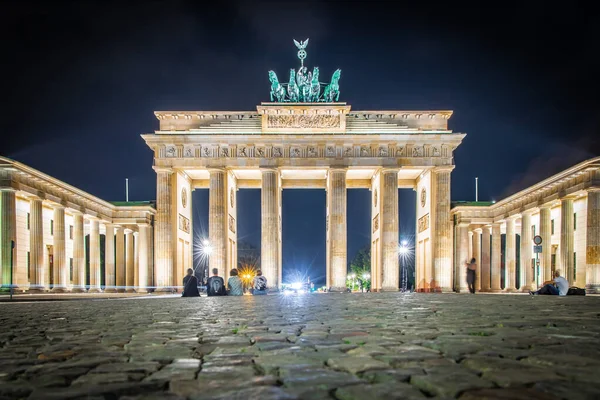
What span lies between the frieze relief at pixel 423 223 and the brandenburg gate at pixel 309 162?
0.81m

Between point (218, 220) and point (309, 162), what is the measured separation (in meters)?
8.36

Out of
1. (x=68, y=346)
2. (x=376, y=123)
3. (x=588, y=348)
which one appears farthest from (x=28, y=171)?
(x=588, y=348)

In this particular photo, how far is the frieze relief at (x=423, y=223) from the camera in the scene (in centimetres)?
4334

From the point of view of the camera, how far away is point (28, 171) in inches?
1197

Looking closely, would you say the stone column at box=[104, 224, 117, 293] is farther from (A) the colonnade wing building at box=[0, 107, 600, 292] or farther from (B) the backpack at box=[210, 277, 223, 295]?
(B) the backpack at box=[210, 277, 223, 295]

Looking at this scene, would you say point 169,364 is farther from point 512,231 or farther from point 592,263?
point 512,231

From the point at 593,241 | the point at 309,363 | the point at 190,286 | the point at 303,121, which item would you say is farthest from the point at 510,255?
the point at 309,363

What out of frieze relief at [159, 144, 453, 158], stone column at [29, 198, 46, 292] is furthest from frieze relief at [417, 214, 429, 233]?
stone column at [29, 198, 46, 292]

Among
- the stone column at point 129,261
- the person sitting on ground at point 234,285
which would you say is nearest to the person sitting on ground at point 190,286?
the person sitting on ground at point 234,285

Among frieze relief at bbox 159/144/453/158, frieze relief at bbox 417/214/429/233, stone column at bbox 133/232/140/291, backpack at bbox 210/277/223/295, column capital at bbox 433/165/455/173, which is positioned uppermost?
frieze relief at bbox 159/144/453/158

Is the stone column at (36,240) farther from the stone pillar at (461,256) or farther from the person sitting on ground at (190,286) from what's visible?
the stone pillar at (461,256)

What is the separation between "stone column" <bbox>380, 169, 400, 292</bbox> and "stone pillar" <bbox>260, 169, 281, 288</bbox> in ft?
26.7

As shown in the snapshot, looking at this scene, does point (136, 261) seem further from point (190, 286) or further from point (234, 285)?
point (190, 286)

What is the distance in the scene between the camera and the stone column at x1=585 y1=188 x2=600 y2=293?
1158 inches
